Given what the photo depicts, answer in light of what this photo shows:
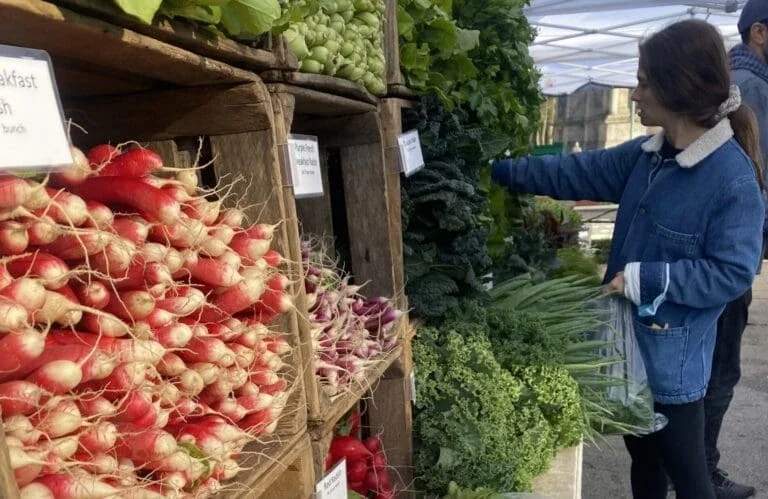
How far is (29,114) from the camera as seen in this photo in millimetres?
630

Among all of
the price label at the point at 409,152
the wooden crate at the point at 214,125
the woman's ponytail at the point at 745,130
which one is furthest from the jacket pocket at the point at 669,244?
the wooden crate at the point at 214,125

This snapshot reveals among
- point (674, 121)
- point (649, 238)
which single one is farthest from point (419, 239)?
point (674, 121)

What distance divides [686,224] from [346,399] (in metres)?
1.41

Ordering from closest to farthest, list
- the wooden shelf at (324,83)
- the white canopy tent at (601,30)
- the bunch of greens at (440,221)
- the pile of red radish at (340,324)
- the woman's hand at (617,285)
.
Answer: the wooden shelf at (324,83) → the pile of red radish at (340,324) → the bunch of greens at (440,221) → the woman's hand at (617,285) → the white canopy tent at (601,30)

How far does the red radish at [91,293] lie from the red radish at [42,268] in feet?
0.13

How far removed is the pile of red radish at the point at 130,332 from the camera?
65 centimetres

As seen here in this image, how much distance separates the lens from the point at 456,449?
1812mm

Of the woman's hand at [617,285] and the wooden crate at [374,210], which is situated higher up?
the wooden crate at [374,210]

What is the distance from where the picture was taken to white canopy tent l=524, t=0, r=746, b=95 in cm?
692

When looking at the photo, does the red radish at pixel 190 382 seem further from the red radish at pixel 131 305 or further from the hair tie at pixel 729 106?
the hair tie at pixel 729 106

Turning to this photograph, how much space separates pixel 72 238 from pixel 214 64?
0.33m

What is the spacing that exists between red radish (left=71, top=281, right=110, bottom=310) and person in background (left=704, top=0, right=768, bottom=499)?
269cm

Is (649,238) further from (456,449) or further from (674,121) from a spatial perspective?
(456,449)

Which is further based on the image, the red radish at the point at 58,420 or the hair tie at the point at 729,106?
the hair tie at the point at 729,106
